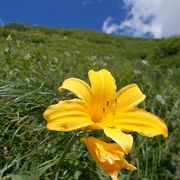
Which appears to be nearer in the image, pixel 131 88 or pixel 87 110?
pixel 87 110

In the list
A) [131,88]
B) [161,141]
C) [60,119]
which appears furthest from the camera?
[161,141]

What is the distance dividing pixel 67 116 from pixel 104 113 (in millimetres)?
211

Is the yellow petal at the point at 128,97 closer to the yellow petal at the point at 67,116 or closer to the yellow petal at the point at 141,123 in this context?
the yellow petal at the point at 141,123

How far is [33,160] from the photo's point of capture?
10.7ft

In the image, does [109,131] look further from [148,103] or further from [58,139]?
[148,103]

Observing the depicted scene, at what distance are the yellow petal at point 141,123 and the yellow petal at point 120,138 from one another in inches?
2.0

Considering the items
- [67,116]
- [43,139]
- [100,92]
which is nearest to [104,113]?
[100,92]

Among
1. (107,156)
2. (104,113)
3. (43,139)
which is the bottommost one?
(43,139)

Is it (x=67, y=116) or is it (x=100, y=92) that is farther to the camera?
(x=100, y=92)

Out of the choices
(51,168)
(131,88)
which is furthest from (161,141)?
(131,88)

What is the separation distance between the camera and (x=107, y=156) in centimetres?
158

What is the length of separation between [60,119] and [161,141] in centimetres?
310

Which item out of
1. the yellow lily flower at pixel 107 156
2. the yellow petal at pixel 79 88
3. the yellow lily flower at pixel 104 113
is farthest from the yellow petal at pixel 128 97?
the yellow lily flower at pixel 107 156

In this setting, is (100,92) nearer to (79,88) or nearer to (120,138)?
(79,88)
